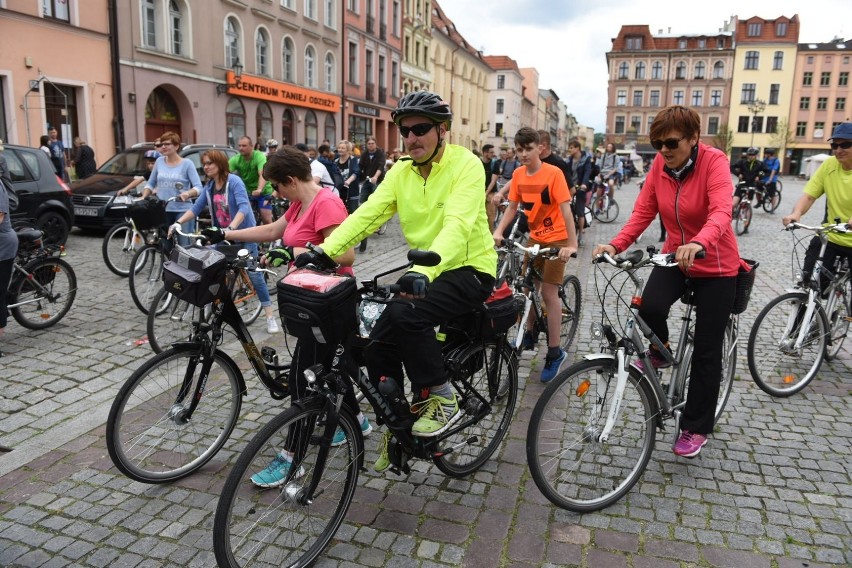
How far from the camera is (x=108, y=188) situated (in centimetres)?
1231

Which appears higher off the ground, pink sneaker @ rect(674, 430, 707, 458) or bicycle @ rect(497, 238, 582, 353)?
bicycle @ rect(497, 238, 582, 353)

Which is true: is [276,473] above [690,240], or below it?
below

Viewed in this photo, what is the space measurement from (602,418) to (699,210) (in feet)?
4.07

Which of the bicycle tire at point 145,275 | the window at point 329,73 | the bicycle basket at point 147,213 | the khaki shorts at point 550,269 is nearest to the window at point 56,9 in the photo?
the bicycle basket at point 147,213

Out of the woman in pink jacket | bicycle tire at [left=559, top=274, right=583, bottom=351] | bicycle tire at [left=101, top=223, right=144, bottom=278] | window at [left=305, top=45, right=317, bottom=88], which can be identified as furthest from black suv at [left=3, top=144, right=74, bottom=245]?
window at [left=305, top=45, right=317, bottom=88]

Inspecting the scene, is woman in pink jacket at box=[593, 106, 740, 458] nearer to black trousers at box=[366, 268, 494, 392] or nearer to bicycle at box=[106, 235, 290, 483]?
black trousers at box=[366, 268, 494, 392]

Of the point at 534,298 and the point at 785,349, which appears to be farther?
the point at 534,298

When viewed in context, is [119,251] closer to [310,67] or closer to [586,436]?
Answer: [586,436]

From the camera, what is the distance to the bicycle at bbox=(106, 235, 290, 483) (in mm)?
3340

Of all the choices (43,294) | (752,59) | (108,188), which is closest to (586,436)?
(43,294)

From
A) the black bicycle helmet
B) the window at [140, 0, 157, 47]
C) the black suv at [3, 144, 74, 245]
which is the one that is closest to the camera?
the black bicycle helmet

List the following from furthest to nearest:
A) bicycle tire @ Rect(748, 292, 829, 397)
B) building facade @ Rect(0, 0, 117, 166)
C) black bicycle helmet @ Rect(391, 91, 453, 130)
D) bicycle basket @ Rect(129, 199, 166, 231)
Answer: building facade @ Rect(0, 0, 117, 166)
bicycle basket @ Rect(129, 199, 166, 231)
bicycle tire @ Rect(748, 292, 829, 397)
black bicycle helmet @ Rect(391, 91, 453, 130)

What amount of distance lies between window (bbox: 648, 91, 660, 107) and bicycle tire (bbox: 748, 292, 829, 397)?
89910mm

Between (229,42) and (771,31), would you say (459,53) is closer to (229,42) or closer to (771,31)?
(229,42)
